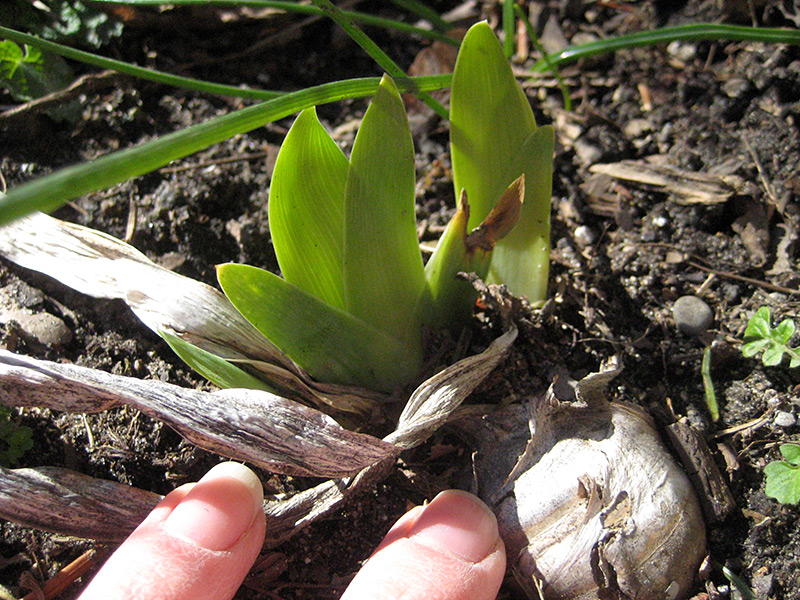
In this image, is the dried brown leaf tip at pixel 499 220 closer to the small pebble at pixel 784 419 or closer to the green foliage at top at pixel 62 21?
the small pebble at pixel 784 419

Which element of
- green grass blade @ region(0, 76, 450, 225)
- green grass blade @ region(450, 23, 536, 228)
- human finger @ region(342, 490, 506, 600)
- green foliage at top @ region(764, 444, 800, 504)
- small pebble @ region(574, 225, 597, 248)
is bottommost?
green foliage at top @ region(764, 444, 800, 504)

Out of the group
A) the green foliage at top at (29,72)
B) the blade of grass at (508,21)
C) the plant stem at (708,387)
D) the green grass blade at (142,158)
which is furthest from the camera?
the green foliage at top at (29,72)

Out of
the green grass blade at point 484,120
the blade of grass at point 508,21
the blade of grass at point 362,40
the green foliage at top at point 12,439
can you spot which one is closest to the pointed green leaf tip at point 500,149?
the green grass blade at point 484,120

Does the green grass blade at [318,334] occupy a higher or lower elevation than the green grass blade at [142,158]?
lower

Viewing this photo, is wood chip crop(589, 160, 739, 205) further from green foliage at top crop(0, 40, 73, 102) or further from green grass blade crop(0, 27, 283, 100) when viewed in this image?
green foliage at top crop(0, 40, 73, 102)

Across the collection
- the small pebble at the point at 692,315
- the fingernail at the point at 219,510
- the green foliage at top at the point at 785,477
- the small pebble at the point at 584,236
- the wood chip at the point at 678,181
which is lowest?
the green foliage at top at the point at 785,477

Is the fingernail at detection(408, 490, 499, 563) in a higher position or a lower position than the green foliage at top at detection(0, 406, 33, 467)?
lower

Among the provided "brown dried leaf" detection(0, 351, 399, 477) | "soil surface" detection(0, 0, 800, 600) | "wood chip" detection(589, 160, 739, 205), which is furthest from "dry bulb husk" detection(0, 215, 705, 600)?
"wood chip" detection(589, 160, 739, 205)
